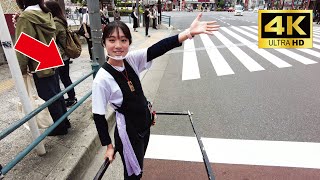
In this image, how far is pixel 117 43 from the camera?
1640mm

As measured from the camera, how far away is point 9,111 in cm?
404

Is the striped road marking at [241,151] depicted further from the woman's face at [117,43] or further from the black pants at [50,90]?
the woman's face at [117,43]

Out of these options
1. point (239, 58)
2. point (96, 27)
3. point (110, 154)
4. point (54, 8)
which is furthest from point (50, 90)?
point (239, 58)

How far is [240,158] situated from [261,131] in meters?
0.87


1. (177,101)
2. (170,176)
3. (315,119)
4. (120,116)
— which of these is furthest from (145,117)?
(315,119)

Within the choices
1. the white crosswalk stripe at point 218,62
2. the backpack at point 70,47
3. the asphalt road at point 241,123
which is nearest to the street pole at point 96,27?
the backpack at point 70,47

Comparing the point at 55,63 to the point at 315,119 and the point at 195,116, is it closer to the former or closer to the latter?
the point at 195,116

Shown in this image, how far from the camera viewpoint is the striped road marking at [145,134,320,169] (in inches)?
116

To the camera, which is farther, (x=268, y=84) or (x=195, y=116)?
(x=268, y=84)

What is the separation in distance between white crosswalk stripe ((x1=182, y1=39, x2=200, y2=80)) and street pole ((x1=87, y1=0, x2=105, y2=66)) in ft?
10.5

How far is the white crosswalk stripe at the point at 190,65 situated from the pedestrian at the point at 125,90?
14.9 feet

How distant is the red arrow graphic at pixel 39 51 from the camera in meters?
2.56

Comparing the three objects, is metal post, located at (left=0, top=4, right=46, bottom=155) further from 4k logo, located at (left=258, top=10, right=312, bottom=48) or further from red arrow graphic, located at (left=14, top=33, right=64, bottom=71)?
4k logo, located at (left=258, top=10, right=312, bottom=48)

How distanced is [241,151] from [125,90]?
2.14m
